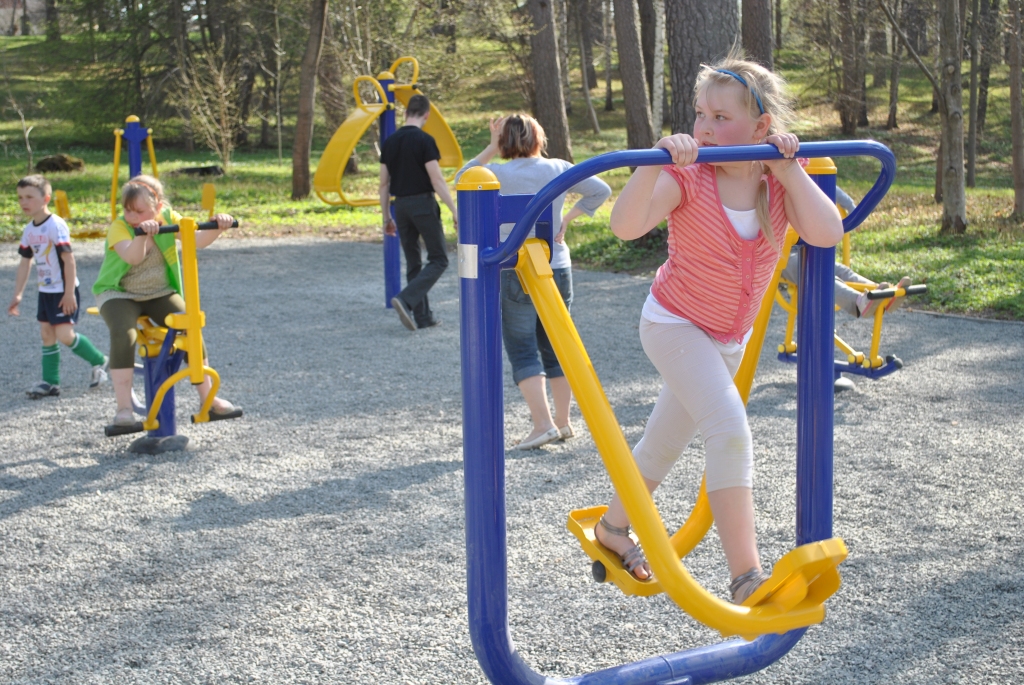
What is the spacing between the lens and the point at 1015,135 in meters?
10.8

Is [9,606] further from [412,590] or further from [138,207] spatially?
[138,207]

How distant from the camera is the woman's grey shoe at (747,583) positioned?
6.84 feet

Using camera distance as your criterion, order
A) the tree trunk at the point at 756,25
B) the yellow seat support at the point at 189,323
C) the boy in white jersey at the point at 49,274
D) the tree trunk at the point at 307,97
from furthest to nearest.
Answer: the tree trunk at the point at 307,97 → the tree trunk at the point at 756,25 → the boy in white jersey at the point at 49,274 → the yellow seat support at the point at 189,323

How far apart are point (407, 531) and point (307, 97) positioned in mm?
14515

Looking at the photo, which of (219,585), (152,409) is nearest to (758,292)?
(219,585)

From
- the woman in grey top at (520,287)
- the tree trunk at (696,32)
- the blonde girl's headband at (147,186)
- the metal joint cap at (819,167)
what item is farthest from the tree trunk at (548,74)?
the metal joint cap at (819,167)

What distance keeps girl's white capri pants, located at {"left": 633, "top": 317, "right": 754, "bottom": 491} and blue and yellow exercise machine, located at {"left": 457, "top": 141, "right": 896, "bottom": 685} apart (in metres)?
0.19

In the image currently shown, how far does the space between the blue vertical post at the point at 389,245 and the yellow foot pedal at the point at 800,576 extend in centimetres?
652

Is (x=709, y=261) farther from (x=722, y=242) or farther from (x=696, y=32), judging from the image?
(x=696, y=32)

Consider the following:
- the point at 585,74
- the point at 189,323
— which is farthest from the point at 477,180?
the point at 585,74

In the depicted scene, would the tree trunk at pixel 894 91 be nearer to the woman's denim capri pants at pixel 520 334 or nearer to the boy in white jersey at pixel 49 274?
the woman's denim capri pants at pixel 520 334

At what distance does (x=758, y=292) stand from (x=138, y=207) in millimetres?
3478

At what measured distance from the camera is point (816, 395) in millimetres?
2365

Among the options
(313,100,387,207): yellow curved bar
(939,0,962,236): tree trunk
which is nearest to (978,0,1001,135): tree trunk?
(939,0,962,236): tree trunk
